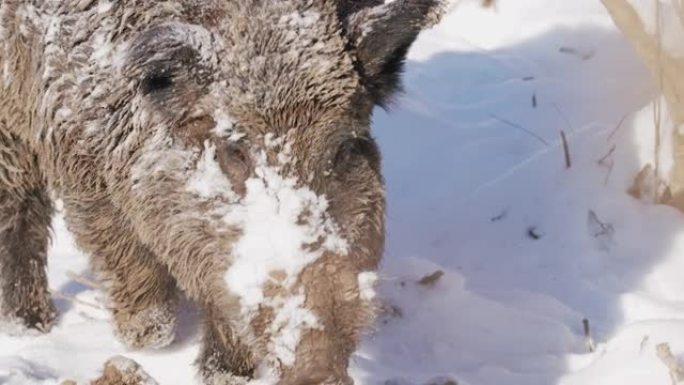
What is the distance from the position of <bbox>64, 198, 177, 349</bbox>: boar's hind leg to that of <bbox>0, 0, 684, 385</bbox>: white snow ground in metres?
0.13

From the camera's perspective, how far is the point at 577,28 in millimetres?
7098

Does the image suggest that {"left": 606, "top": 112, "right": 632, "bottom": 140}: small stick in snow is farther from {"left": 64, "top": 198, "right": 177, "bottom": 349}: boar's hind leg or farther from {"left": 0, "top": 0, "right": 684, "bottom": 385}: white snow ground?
{"left": 64, "top": 198, "right": 177, "bottom": 349}: boar's hind leg

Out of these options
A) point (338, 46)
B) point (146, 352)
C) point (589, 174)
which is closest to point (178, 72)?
point (338, 46)

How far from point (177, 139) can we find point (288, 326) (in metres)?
0.73

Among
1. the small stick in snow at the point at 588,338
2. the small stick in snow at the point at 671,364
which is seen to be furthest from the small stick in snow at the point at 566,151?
the small stick in snow at the point at 671,364

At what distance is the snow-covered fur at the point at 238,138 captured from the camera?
3475 millimetres

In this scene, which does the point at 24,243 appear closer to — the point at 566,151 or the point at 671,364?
the point at 566,151

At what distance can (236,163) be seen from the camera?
142 inches

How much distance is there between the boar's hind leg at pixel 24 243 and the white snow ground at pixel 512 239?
12 cm

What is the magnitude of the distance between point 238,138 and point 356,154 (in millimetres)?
419

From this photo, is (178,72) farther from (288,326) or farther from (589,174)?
(589,174)

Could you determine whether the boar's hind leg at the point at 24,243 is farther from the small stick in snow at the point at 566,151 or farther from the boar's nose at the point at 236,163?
the small stick in snow at the point at 566,151

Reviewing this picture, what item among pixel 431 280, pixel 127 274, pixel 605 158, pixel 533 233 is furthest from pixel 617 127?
pixel 127 274

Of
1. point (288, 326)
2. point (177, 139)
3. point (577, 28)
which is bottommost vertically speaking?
point (577, 28)
